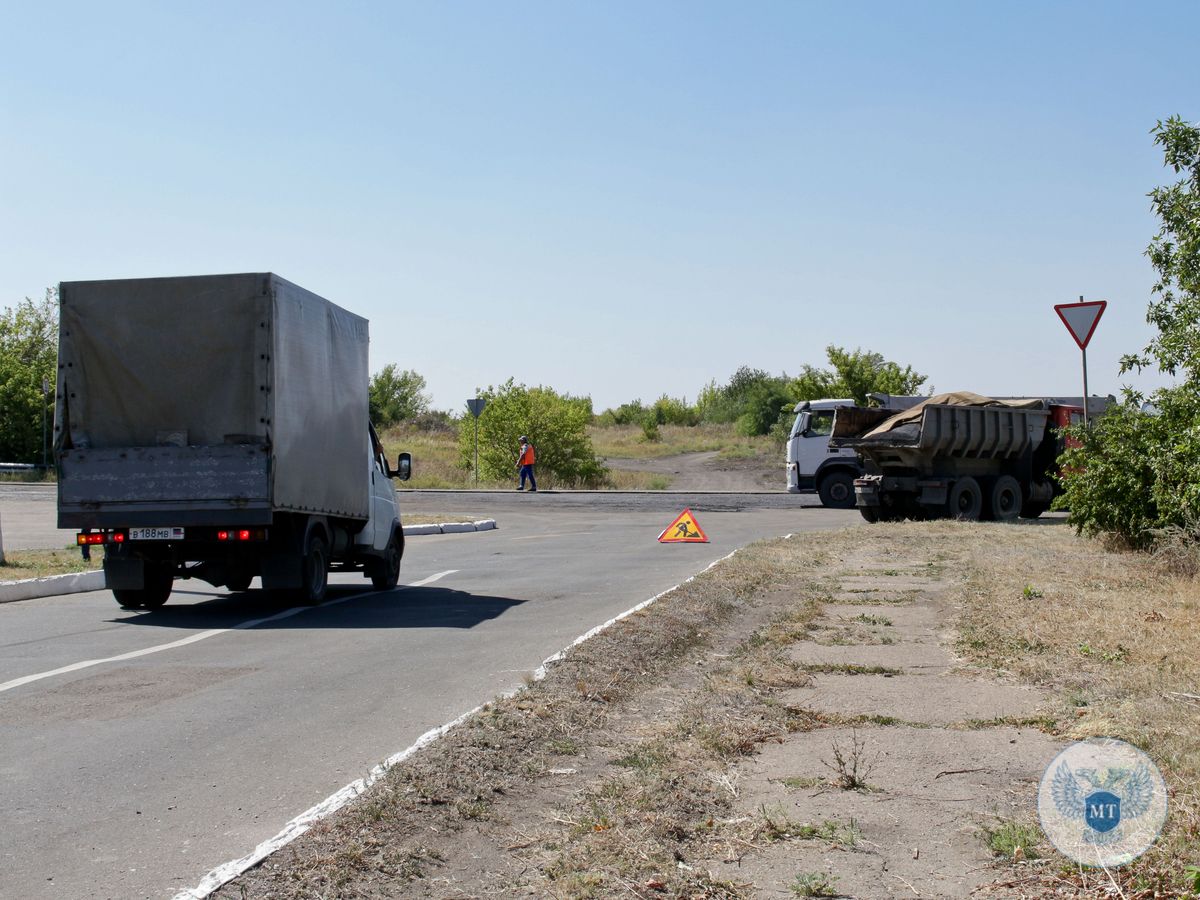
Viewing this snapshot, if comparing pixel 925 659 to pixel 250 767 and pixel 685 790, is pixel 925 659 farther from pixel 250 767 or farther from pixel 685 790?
pixel 250 767

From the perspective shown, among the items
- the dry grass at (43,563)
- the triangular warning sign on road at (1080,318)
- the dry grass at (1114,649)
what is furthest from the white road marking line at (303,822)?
the triangular warning sign on road at (1080,318)

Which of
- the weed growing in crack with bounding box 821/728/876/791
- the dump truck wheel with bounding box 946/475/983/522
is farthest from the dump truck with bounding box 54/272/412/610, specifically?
the dump truck wheel with bounding box 946/475/983/522

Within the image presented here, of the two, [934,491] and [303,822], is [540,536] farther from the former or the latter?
[303,822]

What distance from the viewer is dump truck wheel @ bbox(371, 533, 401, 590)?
596 inches

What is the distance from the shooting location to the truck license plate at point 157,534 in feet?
39.4

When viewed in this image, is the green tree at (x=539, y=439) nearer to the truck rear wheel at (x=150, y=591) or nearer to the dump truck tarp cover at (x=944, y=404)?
the dump truck tarp cover at (x=944, y=404)

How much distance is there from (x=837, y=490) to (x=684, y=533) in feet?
33.7

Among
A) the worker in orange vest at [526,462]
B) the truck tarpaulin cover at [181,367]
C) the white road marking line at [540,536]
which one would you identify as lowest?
the white road marking line at [540,536]

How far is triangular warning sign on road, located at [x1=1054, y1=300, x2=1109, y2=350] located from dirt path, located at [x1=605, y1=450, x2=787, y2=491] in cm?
2999

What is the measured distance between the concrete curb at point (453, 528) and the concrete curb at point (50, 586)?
31.8 ft

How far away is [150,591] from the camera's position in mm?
13000

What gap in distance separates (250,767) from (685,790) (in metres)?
2.25

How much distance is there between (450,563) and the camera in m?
18.6

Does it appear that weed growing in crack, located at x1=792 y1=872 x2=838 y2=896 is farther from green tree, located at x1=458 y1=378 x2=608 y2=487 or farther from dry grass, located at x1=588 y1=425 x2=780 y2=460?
dry grass, located at x1=588 y1=425 x2=780 y2=460
